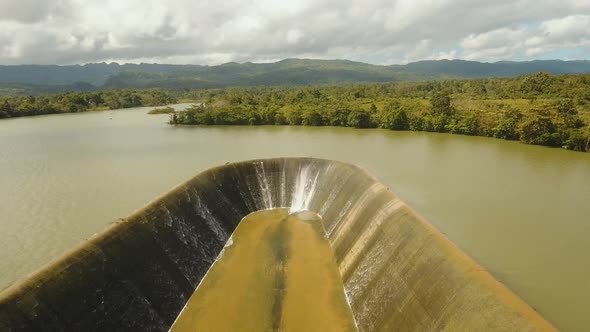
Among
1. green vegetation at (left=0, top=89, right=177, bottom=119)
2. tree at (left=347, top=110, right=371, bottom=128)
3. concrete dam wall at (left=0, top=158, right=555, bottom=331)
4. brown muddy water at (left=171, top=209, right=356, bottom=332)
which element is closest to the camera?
concrete dam wall at (left=0, top=158, right=555, bottom=331)

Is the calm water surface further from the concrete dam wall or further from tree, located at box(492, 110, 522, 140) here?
the concrete dam wall

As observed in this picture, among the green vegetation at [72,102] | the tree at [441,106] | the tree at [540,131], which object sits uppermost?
the tree at [441,106]

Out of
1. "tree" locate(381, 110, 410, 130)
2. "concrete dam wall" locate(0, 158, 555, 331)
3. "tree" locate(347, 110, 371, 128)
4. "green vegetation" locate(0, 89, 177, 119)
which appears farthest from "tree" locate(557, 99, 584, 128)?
"green vegetation" locate(0, 89, 177, 119)

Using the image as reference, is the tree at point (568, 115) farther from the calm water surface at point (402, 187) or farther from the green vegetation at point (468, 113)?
the calm water surface at point (402, 187)

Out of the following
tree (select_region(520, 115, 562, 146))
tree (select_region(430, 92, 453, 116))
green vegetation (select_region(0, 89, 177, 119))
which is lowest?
green vegetation (select_region(0, 89, 177, 119))

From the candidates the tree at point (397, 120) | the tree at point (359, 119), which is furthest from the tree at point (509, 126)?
the tree at point (359, 119)

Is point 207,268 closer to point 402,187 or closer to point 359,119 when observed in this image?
point 402,187
